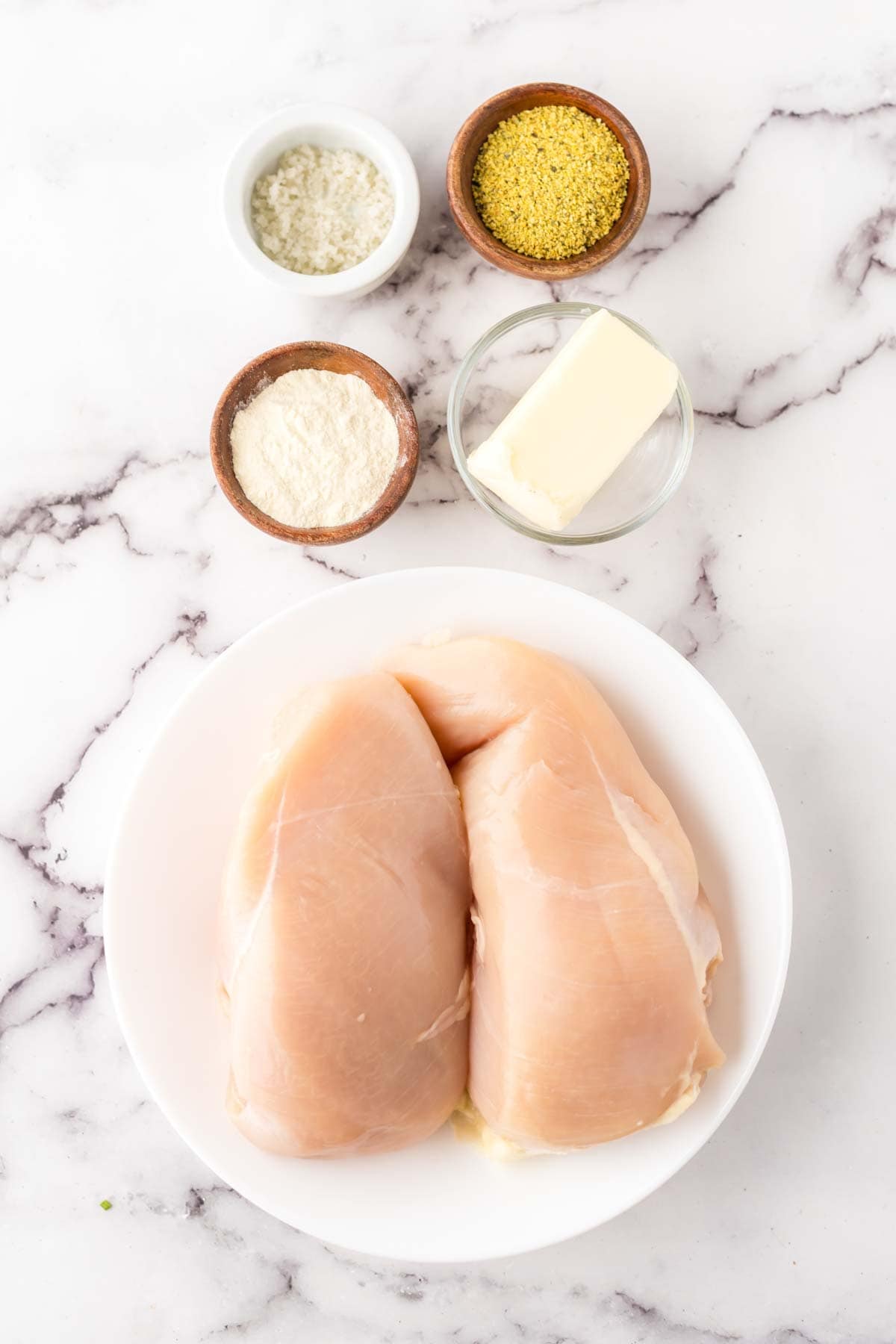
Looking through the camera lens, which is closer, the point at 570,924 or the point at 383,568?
the point at 570,924

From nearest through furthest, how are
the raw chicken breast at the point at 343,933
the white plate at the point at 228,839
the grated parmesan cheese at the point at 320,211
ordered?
1. the raw chicken breast at the point at 343,933
2. the white plate at the point at 228,839
3. the grated parmesan cheese at the point at 320,211

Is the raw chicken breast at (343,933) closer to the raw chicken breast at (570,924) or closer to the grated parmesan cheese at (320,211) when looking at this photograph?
the raw chicken breast at (570,924)

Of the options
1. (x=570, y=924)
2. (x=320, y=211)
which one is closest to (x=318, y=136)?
(x=320, y=211)

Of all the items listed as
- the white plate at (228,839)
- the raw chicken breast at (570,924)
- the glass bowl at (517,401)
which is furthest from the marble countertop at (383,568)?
the raw chicken breast at (570,924)

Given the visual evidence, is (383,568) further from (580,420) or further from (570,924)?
(570,924)

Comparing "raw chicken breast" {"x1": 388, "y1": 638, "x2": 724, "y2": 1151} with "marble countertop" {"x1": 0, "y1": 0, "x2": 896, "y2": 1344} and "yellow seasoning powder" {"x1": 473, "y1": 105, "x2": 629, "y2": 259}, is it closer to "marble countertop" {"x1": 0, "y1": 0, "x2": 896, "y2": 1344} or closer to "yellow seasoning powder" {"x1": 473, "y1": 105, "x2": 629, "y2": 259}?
"marble countertop" {"x1": 0, "y1": 0, "x2": 896, "y2": 1344}

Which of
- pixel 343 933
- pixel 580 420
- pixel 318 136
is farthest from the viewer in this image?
pixel 318 136
